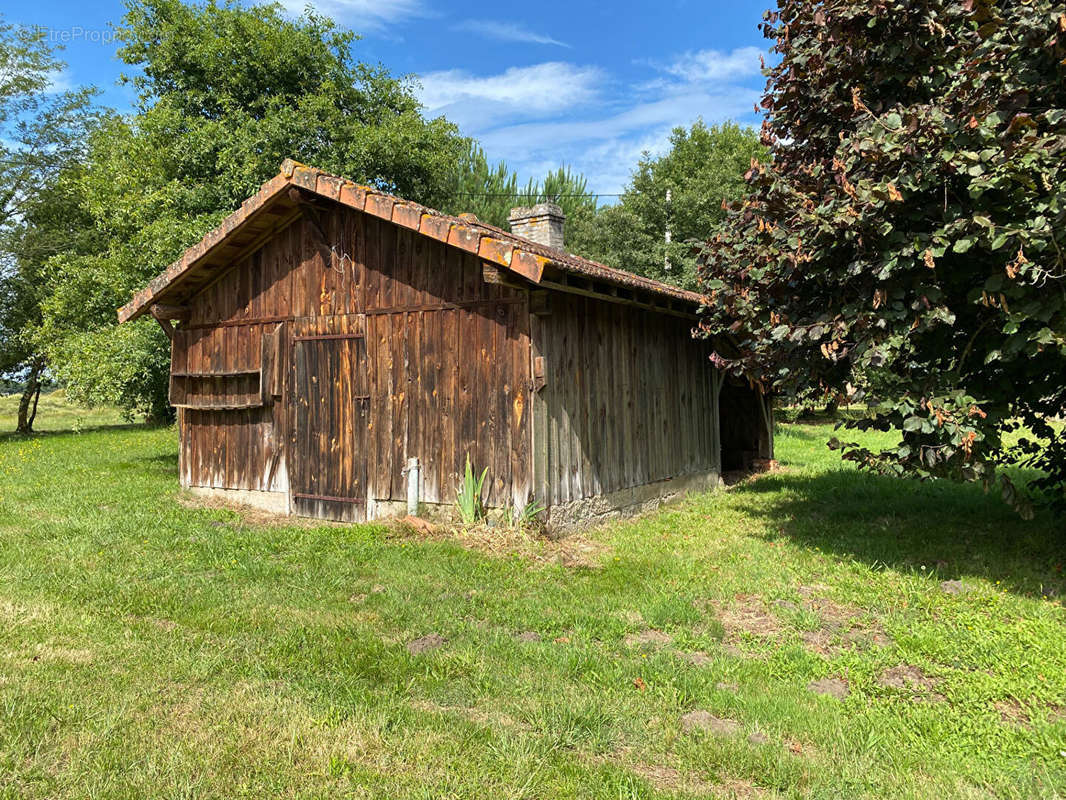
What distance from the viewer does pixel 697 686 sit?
4043 millimetres

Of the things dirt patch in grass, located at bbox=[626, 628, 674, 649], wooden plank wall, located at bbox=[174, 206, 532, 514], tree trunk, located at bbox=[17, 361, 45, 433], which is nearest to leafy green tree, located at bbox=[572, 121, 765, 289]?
wooden plank wall, located at bbox=[174, 206, 532, 514]


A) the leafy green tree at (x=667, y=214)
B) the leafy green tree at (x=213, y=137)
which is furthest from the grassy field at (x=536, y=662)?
the leafy green tree at (x=667, y=214)

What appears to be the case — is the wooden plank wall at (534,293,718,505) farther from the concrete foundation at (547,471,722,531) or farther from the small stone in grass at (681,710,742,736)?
the small stone in grass at (681,710,742,736)

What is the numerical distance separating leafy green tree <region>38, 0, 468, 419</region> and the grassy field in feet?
31.0

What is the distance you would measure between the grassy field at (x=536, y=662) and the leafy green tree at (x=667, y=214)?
1631cm

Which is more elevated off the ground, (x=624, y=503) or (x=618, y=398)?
(x=618, y=398)

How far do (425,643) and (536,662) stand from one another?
2.75 feet

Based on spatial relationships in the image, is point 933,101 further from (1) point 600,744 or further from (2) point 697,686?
(1) point 600,744

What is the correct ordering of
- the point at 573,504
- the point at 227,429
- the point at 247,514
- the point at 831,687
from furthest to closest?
1. the point at 227,429
2. the point at 247,514
3. the point at 573,504
4. the point at 831,687

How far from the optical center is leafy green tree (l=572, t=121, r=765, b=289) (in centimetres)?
2362

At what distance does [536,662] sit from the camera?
14.4 feet

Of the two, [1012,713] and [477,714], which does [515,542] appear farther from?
[1012,713]

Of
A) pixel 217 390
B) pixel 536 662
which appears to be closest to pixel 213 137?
pixel 217 390

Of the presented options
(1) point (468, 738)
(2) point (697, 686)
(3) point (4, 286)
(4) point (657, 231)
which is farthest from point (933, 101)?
(3) point (4, 286)
